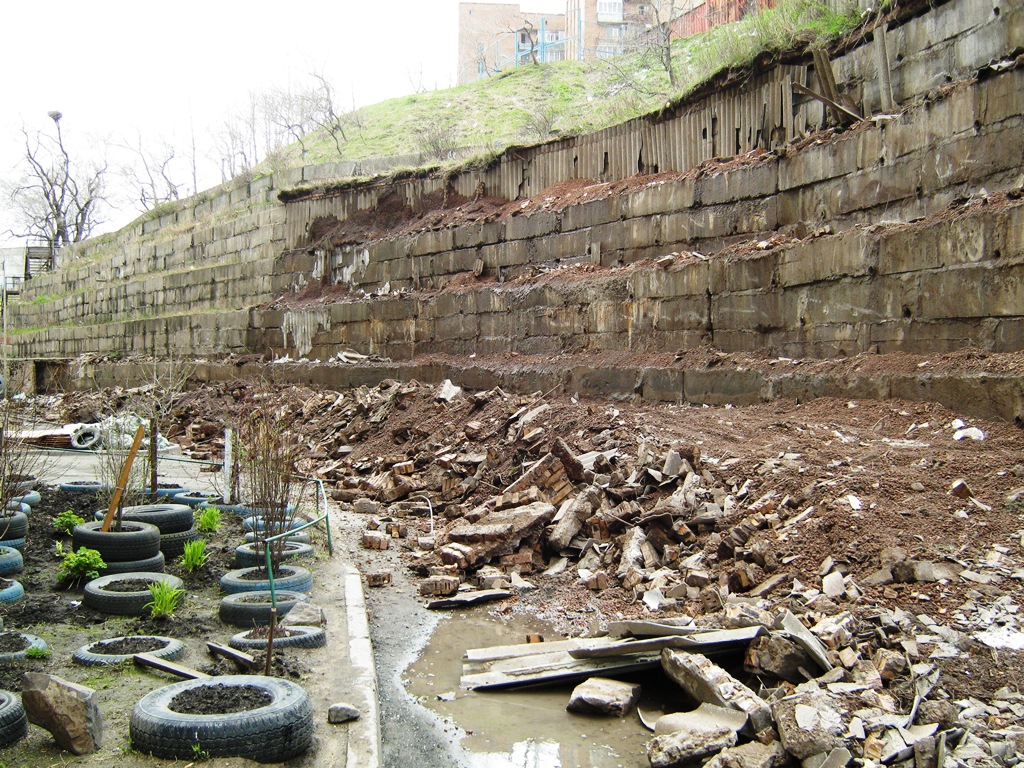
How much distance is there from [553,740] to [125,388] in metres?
23.0

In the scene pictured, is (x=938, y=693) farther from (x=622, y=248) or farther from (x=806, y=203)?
(x=622, y=248)

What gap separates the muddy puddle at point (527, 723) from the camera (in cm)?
485

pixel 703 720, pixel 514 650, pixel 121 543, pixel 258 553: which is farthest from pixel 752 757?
pixel 121 543

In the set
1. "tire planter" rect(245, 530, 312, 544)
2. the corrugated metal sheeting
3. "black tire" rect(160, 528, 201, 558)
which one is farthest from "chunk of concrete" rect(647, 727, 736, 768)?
the corrugated metal sheeting

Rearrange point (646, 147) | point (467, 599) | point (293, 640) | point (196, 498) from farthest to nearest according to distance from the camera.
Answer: point (646, 147)
point (196, 498)
point (467, 599)
point (293, 640)

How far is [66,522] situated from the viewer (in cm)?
861

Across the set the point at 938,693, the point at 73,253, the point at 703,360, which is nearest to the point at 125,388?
the point at 73,253

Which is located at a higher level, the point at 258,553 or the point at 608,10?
the point at 608,10

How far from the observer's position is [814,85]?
466 inches

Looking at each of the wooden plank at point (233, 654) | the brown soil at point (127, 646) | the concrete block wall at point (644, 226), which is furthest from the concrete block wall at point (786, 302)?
the brown soil at point (127, 646)

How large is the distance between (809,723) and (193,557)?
5628mm

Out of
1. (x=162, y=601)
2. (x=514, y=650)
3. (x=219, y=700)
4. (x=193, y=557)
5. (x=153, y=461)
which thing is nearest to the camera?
(x=219, y=700)

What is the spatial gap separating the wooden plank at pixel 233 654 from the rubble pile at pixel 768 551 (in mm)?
2131

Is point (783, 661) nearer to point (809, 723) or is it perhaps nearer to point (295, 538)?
point (809, 723)
